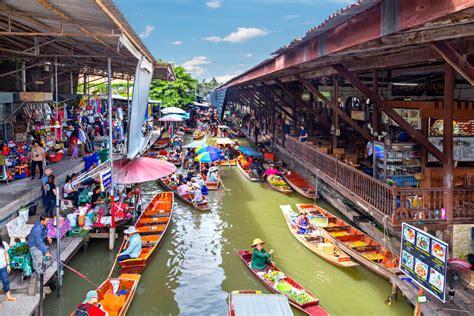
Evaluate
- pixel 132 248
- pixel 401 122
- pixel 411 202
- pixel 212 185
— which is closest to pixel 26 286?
pixel 132 248

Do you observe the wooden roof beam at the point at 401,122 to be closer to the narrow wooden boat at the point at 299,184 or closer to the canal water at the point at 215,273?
the canal water at the point at 215,273

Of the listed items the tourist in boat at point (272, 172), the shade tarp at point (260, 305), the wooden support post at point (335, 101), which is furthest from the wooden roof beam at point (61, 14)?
the tourist in boat at point (272, 172)

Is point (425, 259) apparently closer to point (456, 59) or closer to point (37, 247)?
point (456, 59)

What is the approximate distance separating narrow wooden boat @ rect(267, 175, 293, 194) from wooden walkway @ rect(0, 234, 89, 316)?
9847 millimetres

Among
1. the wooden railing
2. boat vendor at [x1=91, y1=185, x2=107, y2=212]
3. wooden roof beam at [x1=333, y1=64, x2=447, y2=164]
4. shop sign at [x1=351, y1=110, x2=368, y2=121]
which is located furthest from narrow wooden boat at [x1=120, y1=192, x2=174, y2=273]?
shop sign at [x1=351, y1=110, x2=368, y2=121]

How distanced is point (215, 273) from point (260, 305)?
3.56 meters

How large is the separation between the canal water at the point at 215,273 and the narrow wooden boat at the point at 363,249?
1.10 ft

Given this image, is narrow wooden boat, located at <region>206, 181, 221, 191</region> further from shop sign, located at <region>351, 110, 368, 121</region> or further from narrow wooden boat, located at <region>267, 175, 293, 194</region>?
shop sign, located at <region>351, 110, 368, 121</region>

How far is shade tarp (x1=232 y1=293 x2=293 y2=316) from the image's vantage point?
6.99m

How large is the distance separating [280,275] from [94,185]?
7.97 m

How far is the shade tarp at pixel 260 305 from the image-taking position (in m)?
6.99

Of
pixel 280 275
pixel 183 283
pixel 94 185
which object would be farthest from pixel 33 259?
pixel 94 185

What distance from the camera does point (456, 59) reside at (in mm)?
5980

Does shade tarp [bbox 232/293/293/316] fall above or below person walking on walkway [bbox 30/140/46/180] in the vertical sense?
below
